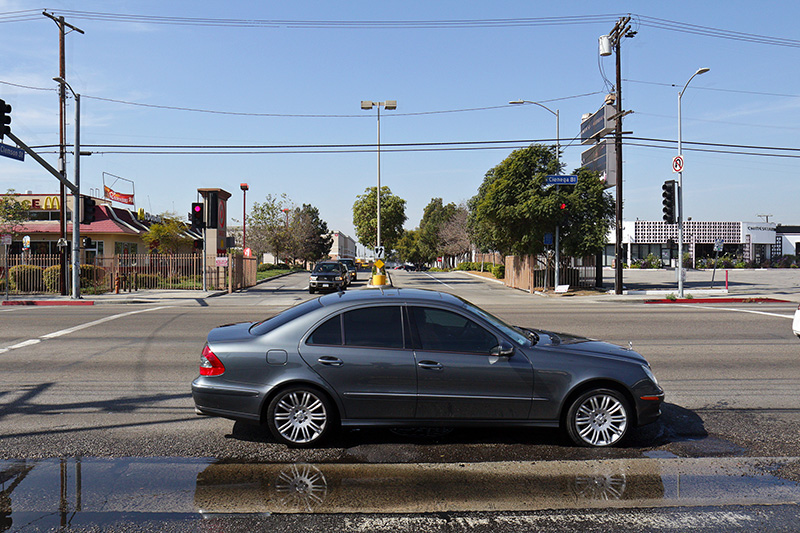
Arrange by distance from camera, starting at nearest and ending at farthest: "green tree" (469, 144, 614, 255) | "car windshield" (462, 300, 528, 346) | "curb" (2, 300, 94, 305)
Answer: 1. "car windshield" (462, 300, 528, 346)
2. "curb" (2, 300, 94, 305)
3. "green tree" (469, 144, 614, 255)

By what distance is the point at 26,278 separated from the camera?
29.5 m

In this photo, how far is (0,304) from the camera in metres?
23.5

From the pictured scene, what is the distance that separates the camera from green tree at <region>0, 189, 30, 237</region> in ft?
124

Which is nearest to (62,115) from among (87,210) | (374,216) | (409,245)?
(87,210)

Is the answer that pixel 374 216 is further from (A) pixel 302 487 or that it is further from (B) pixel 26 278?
(A) pixel 302 487

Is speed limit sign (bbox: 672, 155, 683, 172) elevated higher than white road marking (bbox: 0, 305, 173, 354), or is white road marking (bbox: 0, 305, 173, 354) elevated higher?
speed limit sign (bbox: 672, 155, 683, 172)

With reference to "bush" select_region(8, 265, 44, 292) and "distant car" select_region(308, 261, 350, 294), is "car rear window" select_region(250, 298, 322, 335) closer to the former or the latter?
"distant car" select_region(308, 261, 350, 294)

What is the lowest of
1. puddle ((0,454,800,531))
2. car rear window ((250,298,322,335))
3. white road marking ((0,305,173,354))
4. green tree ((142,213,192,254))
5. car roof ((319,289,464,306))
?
puddle ((0,454,800,531))

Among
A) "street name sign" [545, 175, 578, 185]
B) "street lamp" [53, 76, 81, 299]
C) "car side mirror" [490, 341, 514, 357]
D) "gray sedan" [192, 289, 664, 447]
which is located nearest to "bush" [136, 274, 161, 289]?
"street lamp" [53, 76, 81, 299]

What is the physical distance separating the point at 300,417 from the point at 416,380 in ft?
3.87

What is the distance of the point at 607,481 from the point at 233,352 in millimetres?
3589

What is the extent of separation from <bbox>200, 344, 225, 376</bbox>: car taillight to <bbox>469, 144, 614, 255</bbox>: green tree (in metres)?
26.1

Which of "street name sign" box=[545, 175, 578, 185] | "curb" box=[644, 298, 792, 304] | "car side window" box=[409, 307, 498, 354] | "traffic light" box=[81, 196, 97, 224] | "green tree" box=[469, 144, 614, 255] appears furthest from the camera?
"green tree" box=[469, 144, 614, 255]

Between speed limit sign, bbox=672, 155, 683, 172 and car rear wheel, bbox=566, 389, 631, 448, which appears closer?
car rear wheel, bbox=566, 389, 631, 448
